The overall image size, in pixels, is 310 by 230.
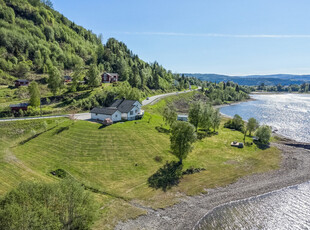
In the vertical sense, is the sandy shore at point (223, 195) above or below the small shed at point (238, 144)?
below

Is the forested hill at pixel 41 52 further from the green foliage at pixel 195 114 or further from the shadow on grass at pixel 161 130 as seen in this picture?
the green foliage at pixel 195 114

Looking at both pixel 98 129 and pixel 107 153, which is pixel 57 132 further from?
pixel 107 153

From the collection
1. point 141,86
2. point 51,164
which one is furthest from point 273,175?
point 141,86

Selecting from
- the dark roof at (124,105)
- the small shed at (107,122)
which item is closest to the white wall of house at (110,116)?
the small shed at (107,122)

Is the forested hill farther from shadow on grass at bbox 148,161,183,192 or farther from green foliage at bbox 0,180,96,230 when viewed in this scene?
green foliage at bbox 0,180,96,230

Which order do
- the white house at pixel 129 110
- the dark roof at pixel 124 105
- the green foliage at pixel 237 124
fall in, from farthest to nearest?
the green foliage at pixel 237 124, the dark roof at pixel 124 105, the white house at pixel 129 110

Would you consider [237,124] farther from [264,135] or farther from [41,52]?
[41,52]

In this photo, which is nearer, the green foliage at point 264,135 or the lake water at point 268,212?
the lake water at point 268,212
